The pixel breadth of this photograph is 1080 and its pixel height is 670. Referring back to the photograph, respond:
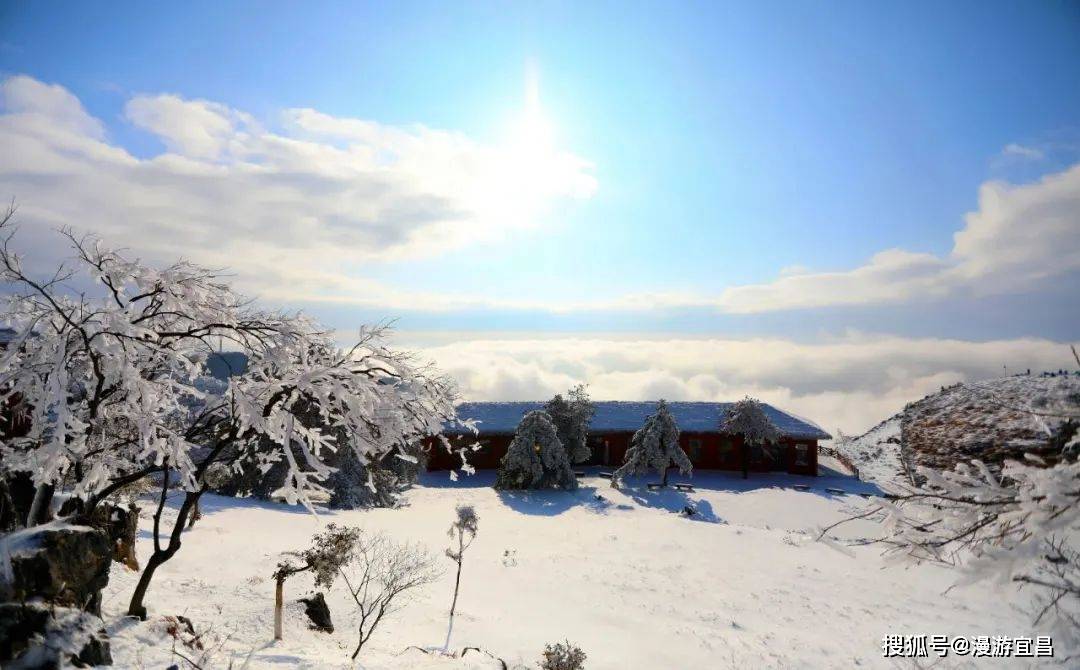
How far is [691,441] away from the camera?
141ft

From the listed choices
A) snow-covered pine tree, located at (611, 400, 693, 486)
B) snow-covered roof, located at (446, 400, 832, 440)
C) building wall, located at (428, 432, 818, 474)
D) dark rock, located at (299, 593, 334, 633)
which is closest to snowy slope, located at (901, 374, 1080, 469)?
dark rock, located at (299, 593, 334, 633)

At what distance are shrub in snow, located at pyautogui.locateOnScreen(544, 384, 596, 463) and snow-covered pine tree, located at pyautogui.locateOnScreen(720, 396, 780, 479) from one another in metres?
10.1

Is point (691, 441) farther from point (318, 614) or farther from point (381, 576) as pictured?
point (318, 614)

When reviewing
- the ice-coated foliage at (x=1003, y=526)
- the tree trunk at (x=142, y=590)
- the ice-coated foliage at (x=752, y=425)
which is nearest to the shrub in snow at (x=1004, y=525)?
the ice-coated foliage at (x=1003, y=526)

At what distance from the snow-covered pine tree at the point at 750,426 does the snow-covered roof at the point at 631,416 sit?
200 centimetres

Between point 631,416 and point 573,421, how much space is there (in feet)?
29.6

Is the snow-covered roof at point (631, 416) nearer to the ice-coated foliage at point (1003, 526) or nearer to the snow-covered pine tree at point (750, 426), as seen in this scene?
the snow-covered pine tree at point (750, 426)

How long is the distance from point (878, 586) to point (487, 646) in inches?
563

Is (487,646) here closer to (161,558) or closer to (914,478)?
(161,558)

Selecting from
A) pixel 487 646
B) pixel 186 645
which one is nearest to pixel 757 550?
pixel 487 646

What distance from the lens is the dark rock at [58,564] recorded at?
7.17 meters

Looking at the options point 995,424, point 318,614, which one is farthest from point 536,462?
point 995,424

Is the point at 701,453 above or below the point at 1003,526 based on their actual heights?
below

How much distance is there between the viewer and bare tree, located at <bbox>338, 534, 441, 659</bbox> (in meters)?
13.7
